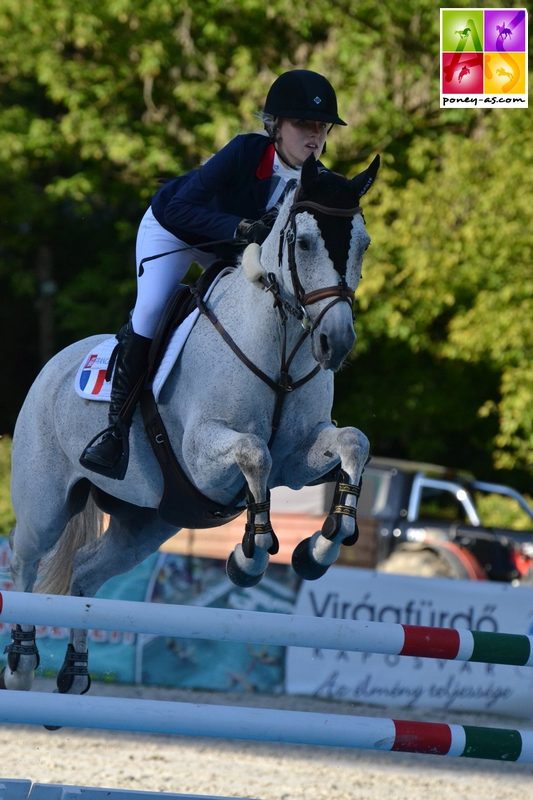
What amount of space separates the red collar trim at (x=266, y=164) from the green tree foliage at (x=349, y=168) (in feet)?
31.8

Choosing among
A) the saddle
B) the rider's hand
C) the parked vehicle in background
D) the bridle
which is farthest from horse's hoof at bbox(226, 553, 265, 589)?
the parked vehicle in background

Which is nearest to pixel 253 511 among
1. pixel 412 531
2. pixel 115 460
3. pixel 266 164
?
pixel 115 460

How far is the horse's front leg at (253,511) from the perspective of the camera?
13.8 feet

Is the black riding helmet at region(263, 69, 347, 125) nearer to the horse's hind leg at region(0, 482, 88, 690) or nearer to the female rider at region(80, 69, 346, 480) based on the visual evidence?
the female rider at region(80, 69, 346, 480)

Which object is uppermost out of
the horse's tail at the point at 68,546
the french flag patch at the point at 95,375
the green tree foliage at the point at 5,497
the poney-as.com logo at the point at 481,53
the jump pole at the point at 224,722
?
the poney-as.com logo at the point at 481,53

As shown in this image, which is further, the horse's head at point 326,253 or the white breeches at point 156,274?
the white breeches at point 156,274

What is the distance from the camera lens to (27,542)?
548 cm

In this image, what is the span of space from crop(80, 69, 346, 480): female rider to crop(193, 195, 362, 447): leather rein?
22 centimetres

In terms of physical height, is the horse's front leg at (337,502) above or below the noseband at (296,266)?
below

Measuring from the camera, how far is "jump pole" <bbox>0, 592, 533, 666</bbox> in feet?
13.1

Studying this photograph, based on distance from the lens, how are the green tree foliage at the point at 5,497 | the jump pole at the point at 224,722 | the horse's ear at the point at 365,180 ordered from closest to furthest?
the jump pole at the point at 224,722
the horse's ear at the point at 365,180
the green tree foliage at the point at 5,497

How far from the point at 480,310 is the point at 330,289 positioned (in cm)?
1067

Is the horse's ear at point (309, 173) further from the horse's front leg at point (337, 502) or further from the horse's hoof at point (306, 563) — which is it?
the horse's hoof at point (306, 563)

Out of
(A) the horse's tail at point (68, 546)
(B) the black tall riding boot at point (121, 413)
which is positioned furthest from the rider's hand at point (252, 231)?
(A) the horse's tail at point (68, 546)
